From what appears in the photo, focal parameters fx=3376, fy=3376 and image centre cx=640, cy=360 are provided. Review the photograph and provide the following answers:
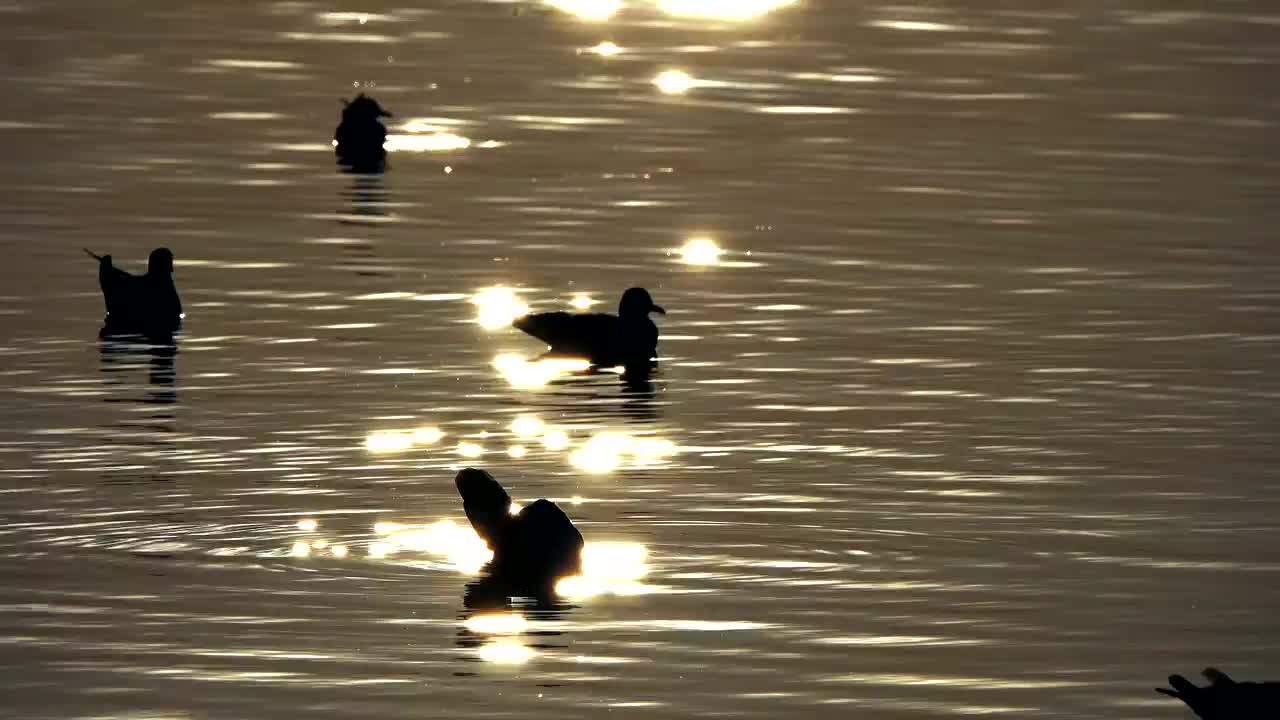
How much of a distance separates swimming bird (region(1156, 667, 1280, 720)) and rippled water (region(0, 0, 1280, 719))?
149cm

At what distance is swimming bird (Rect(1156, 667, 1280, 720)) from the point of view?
51.9ft

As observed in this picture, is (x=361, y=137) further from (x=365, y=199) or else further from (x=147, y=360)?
(x=147, y=360)

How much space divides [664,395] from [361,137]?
693 inches

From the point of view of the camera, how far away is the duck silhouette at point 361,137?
44.7 metres

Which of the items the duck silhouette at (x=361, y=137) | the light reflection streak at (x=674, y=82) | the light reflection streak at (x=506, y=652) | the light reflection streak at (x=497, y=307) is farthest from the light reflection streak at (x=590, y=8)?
the light reflection streak at (x=506, y=652)

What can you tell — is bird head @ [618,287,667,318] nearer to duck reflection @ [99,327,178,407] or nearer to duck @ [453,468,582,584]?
duck reflection @ [99,327,178,407]

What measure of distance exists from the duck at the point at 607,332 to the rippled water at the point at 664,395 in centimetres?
36

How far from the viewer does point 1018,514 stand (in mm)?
22594

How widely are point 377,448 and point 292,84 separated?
2974cm

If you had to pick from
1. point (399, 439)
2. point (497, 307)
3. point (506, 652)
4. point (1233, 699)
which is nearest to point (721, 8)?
point (497, 307)

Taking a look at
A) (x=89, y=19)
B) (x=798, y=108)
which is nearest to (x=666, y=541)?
(x=798, y=108)

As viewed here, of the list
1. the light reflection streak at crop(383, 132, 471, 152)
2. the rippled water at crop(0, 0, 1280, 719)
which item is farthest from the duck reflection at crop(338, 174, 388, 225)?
the light reflection streak at crop(383, 132, 471, 152)

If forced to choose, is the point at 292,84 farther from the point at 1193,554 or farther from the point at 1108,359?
the point at 1193,554

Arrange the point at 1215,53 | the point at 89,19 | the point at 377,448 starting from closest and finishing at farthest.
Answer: the point at 377,448 → the point at 1215,53 → the point at 89,19
